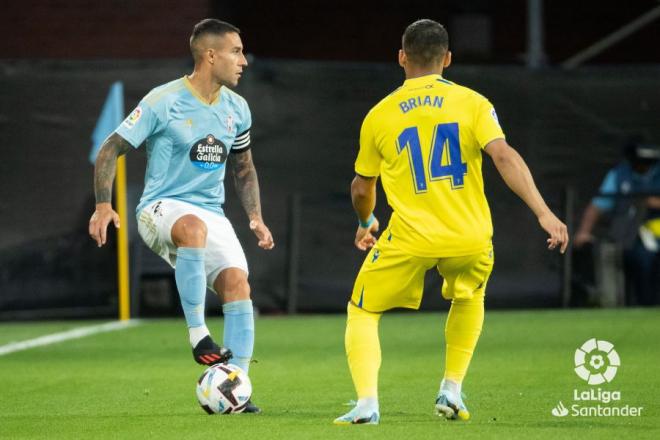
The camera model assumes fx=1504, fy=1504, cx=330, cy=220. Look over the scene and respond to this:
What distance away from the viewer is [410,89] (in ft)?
22.7

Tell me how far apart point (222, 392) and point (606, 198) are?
27.0 ft

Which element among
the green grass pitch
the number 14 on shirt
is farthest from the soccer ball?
the number 14 on shirt

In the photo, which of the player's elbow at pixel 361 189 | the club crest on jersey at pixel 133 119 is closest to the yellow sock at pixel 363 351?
the player's elbow at pixel 361 189

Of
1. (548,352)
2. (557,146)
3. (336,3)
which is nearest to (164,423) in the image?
(548,352)

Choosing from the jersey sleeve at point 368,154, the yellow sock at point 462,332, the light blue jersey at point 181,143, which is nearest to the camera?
the jersey sleeve at point 368,154

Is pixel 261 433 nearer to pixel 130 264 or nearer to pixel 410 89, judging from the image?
pixel 410 89

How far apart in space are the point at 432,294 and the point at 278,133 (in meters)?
2.20

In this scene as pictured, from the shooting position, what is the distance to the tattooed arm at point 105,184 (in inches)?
301

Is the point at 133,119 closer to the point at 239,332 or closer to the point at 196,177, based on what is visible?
the point at 196,177

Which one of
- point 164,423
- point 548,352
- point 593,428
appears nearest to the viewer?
point 593,428

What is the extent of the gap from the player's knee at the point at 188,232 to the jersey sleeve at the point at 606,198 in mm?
7824

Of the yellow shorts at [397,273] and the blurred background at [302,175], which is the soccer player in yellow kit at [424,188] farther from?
the blurred background at [302,175]

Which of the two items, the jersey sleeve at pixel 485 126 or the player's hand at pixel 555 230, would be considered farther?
the jersey sleeve at pixel 485 126

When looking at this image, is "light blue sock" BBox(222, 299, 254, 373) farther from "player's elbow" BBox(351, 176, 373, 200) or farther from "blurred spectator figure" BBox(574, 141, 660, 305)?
"blurred spectator figure" BBox(574, 141, 660, 305)
